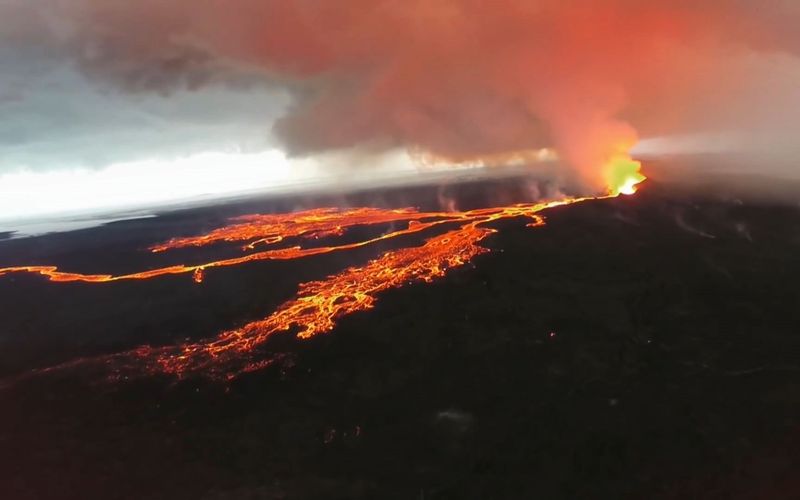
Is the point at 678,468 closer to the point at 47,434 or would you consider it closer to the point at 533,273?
the point at 533,273

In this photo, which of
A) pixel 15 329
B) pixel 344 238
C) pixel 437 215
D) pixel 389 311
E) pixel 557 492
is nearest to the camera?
pixel 557 492

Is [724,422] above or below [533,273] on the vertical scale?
below

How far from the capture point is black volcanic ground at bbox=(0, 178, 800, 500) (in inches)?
846

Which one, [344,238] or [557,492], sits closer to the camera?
[557,492]

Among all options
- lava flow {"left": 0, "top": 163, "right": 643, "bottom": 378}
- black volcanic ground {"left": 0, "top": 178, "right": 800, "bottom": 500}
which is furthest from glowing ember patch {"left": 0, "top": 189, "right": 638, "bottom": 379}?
black volcanic ground {"left": 0, "top": 178, "right": 800, "bottom": 500}

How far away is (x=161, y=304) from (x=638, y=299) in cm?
4711

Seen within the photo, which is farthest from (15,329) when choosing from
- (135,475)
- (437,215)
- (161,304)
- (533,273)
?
(437,215)

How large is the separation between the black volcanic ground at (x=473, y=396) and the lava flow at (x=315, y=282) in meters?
2.39

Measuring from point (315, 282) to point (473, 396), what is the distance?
30437mm

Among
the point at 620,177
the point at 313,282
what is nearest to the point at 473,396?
the point at 313,282

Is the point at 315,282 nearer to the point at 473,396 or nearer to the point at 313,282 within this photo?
the point at 313,282

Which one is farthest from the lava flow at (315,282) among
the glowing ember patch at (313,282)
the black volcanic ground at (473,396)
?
the black volcanic ground at (473,396)

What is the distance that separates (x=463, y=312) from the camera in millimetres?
40062

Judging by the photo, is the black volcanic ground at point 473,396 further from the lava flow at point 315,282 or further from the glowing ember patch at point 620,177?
the glowing ember patch at point 620,177
